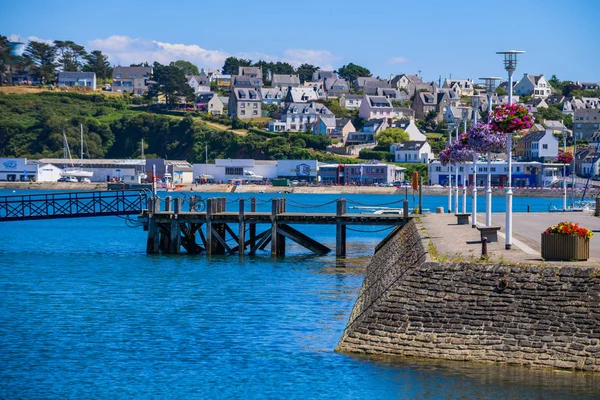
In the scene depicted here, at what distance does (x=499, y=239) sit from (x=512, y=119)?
5890 millimetres

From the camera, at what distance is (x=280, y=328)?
3011cm

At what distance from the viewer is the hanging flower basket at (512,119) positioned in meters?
30.4

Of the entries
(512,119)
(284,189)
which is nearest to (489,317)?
(512,119)

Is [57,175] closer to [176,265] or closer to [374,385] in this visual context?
[176,265]

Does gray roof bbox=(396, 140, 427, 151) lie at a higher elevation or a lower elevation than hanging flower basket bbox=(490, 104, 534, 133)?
lower

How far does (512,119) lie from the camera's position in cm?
3033

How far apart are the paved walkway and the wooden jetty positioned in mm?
3931

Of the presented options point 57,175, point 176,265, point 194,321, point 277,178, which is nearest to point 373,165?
point 277,178

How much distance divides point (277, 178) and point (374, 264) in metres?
144

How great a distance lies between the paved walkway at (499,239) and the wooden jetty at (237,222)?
3931mm

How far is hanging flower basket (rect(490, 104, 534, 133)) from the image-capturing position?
30406mm

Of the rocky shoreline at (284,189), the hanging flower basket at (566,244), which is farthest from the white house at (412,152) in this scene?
the hanging flower basket at (566,244)

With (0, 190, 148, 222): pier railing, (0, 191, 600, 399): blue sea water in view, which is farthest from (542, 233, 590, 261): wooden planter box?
(0, 190, 148, 222): pier railing

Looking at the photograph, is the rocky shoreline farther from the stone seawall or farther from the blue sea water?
the stone seawall
